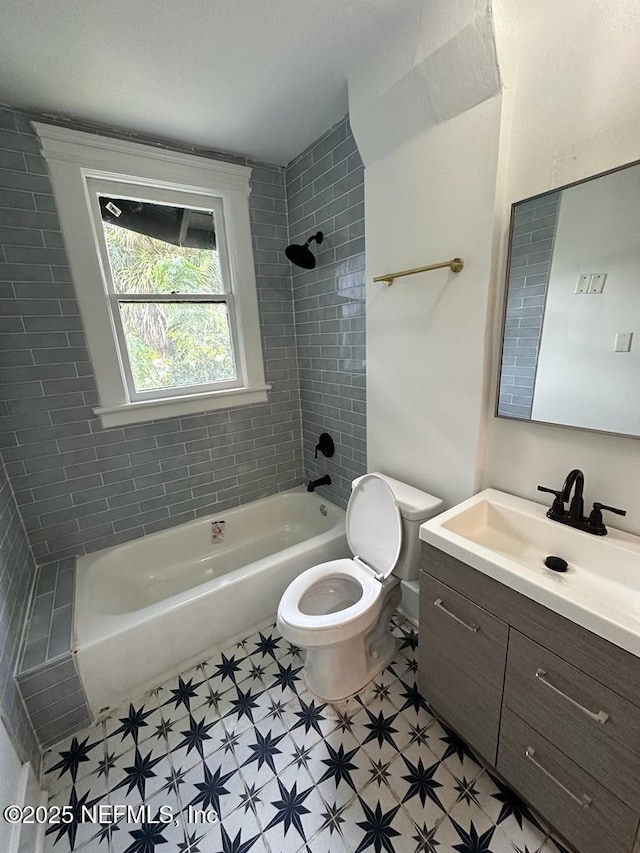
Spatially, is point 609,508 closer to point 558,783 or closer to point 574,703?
point 574,703

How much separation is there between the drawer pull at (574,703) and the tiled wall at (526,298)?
82 centimetres

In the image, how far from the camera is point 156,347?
2.10m

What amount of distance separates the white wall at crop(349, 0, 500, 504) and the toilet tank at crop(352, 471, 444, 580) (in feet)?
0.27

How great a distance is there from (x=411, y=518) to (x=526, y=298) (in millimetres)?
979

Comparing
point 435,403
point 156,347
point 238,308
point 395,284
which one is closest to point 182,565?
point 156,347

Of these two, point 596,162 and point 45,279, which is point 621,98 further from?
point 45,279

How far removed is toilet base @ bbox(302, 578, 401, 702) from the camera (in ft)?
4.87

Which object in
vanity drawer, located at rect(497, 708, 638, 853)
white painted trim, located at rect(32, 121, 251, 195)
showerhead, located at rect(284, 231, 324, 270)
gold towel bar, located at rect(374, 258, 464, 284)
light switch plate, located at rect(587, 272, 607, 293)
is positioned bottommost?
vanity drawer, located at rect(497, 708, 638, 853)

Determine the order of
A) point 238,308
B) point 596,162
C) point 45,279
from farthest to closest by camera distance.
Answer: point 238,308
point 45,279
point 596,162

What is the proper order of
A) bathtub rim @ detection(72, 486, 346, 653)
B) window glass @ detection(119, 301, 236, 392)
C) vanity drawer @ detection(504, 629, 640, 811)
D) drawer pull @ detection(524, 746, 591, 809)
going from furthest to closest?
window glass @ detection(119, 301, 236, 392) < bathtub rim @ detection(72, 486, 346, 653) < drawer pull @ detection(524, 746, 591, 809) < vanity drawer @ detection(504, 629, 640, 811)

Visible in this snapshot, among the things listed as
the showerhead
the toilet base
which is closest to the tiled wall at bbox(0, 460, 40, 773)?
the toilet base

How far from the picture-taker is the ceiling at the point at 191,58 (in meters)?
1.14

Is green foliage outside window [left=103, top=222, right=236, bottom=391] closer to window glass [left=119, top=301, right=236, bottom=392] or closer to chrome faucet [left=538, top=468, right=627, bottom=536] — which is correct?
window glass [left=119, top=301, right=236, bottom=392]

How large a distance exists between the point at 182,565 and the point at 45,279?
182cm
